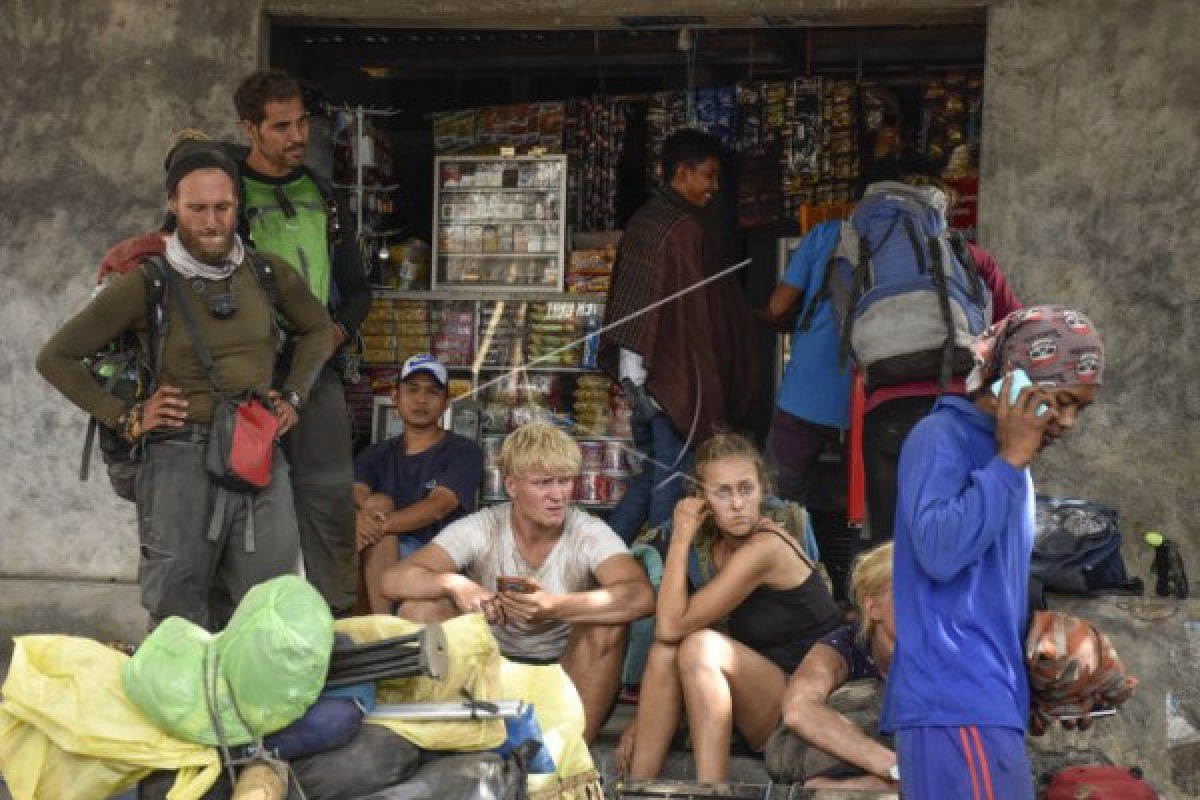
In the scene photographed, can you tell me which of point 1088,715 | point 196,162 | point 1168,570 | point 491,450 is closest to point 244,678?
point 1088,715

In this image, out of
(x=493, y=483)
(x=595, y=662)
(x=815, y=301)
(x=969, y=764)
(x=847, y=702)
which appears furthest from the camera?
(x=493, y=483)

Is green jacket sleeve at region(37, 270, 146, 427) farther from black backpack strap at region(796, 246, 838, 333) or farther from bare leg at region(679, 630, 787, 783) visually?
black backpack strap at region(796, 246, 838, 333)

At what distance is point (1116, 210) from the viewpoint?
7.34 m

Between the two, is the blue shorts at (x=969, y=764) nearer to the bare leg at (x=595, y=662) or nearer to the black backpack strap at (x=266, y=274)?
the bare leg at (x=595, y=662)

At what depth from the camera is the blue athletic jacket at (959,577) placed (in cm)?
404

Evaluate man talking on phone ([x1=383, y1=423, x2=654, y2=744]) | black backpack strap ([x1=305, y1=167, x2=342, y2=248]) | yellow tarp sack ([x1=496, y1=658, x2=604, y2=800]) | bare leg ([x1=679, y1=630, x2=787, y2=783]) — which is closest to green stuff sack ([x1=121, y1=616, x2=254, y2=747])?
yellow tarp sack ([x1=496, y1=658, x2=604, y2=800])

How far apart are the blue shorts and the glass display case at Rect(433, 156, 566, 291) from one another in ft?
18.1

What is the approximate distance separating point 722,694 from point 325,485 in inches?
63.6

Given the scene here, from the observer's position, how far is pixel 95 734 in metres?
4.27

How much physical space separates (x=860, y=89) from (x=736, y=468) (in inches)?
140

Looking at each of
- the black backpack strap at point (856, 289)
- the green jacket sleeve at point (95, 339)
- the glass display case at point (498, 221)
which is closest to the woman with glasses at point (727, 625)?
the black backpack strap at point (856, 289)

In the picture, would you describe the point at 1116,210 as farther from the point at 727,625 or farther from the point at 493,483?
the point at 493,483

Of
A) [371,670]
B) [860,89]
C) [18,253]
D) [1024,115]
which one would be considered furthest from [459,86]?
[371,670]

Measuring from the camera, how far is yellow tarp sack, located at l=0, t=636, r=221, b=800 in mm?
4266
